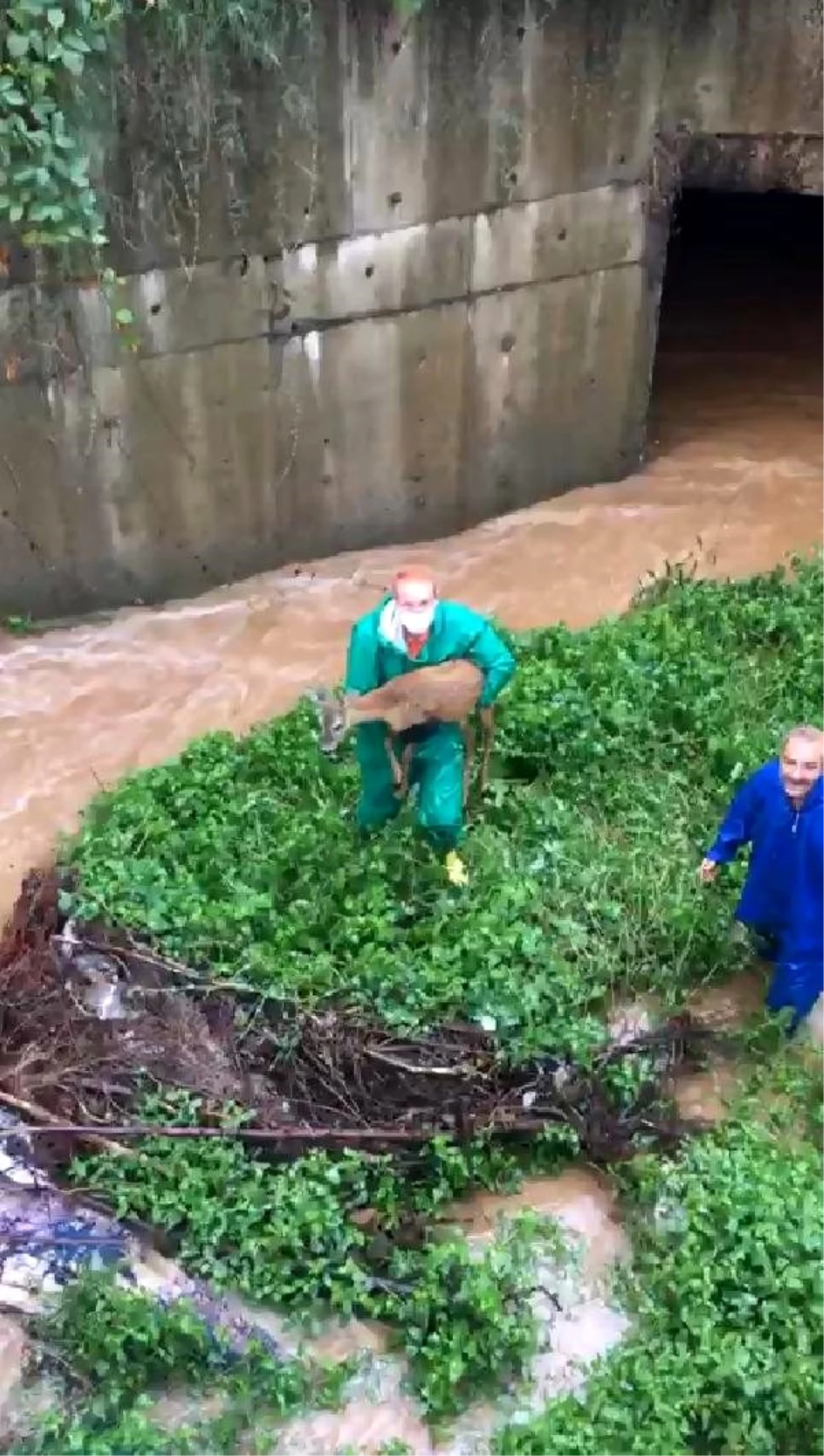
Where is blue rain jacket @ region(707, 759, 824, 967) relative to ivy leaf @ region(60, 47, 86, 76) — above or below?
below

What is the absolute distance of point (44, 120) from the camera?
687cm

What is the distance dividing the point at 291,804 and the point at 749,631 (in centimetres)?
286

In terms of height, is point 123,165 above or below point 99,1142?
above

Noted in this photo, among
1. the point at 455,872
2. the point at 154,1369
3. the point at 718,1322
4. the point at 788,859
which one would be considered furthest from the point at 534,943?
the point at 154,1369

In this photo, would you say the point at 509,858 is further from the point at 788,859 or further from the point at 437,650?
the point at 788,859

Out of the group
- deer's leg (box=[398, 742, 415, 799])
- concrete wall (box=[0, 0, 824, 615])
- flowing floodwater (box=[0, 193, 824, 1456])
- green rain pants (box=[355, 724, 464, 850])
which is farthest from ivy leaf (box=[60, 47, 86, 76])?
deer's leg (box=[398, 742, 415, 799])

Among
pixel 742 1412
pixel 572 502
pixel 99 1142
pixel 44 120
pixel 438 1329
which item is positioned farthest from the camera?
pixel 572 502

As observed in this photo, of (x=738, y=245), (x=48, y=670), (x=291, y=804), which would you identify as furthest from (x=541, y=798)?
(x=738, y=245)

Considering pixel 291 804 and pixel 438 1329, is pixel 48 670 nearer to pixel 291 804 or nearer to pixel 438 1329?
pixel 291 804

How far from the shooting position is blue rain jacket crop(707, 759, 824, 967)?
507 cm

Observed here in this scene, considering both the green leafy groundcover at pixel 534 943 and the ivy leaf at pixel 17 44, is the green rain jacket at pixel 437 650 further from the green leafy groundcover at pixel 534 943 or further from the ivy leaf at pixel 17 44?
the ivy leaf at pixel 17 44

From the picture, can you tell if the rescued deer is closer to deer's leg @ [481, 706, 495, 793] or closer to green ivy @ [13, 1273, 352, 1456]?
deer's leg @ [481, 706, 495, 793]

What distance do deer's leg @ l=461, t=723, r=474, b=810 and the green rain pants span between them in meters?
0.05

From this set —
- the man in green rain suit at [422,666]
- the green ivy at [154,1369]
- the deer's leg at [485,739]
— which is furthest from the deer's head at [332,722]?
the green ivy at [154,1369]
